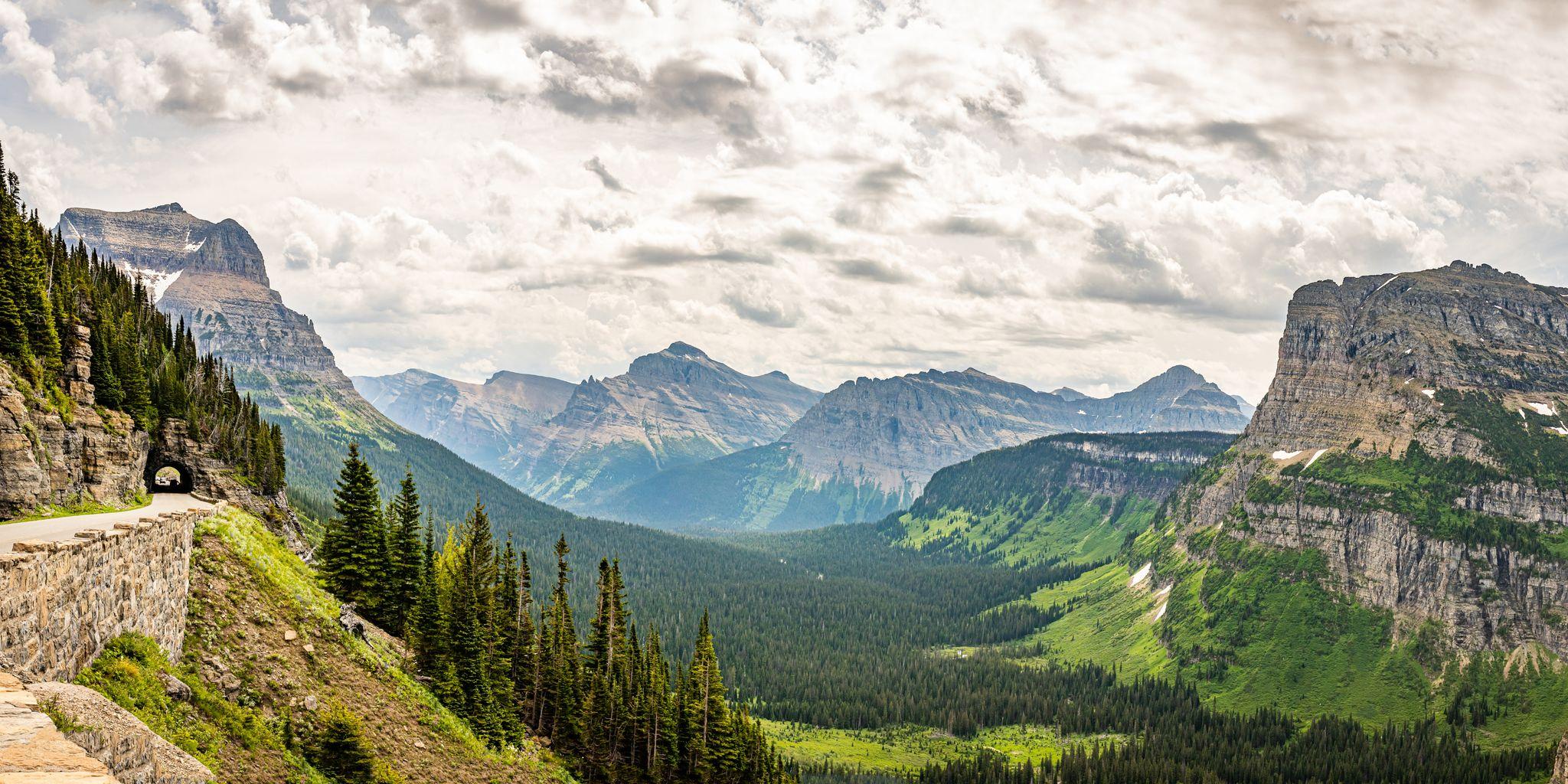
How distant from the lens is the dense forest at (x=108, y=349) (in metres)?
80.9

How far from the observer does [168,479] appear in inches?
4333

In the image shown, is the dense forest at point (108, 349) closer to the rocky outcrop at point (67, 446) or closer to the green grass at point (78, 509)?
the rocky outcrop at point (67, 446)

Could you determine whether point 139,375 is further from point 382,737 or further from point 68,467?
point 382,737

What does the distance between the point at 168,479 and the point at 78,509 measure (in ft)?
135

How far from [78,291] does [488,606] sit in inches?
2197

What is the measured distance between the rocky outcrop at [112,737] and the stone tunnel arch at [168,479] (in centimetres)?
7458

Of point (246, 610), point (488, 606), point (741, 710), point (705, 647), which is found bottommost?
point (741, 710)

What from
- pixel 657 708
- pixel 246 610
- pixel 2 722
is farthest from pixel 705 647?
pixel 2 722

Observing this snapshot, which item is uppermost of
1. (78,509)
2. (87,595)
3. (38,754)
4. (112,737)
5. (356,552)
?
(38,754)

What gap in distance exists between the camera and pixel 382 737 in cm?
6519

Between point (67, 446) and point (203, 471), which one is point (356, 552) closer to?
point (67, 446)

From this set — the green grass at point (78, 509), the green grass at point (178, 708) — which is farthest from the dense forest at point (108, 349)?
the green grass at point (178, 708)

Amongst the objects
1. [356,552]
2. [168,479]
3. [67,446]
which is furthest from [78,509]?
[168,479]

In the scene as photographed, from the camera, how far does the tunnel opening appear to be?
3949 inches
